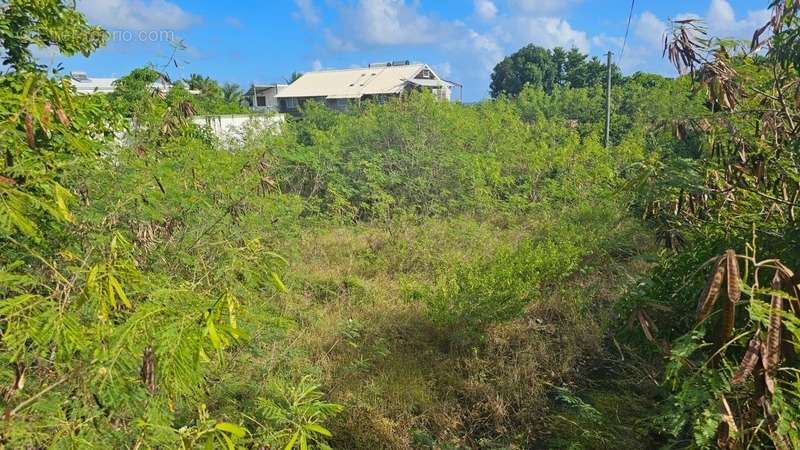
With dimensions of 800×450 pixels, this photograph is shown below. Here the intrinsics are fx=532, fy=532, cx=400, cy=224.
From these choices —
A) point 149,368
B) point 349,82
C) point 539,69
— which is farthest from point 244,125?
point 539,69

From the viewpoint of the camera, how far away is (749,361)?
1.01 metres

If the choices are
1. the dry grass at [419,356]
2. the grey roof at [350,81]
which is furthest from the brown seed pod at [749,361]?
the grey roof at [350,81]

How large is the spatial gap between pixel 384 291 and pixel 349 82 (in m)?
28.8

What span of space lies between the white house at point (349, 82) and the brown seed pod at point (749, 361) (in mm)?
28160

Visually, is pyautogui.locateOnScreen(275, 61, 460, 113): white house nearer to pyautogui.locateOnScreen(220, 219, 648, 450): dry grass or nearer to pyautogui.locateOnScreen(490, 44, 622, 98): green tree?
pyautogui.locateOnScreen(490, 44, 622, 98): green tree

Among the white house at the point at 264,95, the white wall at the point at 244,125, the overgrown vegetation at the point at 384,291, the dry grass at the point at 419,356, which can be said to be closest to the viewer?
the overgrown vegetation at the point at 384,291

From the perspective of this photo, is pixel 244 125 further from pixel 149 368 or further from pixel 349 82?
pixel 349 82

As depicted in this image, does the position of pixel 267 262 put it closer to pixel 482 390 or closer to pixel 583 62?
pixel 482 390

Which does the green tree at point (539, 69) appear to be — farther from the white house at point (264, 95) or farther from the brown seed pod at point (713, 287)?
the brown seed pod at point (713, 287)

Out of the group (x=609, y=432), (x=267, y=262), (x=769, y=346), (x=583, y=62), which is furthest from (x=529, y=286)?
(x=583, y=62)

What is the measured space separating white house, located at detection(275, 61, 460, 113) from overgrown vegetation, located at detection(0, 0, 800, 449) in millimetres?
23737

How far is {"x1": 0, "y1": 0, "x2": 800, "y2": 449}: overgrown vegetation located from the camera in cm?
114

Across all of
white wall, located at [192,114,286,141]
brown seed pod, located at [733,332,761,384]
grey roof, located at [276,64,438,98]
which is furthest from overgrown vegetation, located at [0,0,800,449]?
grey roof, located at [276,64,438,98]

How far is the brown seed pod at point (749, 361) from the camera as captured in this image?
3.28 ft
